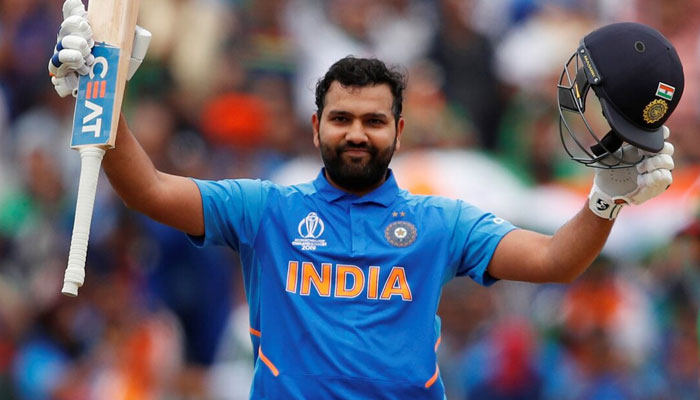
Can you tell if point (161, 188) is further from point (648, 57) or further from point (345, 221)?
point (648, 57)

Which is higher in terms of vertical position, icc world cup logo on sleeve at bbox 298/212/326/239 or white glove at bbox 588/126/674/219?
white glove at bbox 588/126/674/219

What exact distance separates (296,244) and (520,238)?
3.10 ft

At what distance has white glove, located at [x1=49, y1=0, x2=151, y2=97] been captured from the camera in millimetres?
4164

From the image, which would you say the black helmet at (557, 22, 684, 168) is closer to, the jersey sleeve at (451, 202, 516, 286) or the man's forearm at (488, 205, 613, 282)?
the man's forearm at (488, 205, 613, 282)

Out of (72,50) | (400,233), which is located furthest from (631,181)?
(72,50)

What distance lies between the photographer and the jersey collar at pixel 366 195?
483cm

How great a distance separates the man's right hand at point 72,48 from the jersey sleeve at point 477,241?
170cm

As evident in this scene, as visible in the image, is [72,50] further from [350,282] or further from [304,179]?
[304,179]

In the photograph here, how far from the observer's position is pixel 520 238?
4719 mm

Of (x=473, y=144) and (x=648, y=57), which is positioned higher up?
(x=648, y=57)

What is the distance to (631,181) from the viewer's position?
434 cm

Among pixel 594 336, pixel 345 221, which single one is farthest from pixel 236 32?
pixel 345 221

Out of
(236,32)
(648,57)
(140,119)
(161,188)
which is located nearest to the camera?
(648,57)

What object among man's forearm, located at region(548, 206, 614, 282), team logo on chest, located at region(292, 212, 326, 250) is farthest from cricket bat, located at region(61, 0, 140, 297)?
man's forearm, located at region(548, 206, 614, 282)
